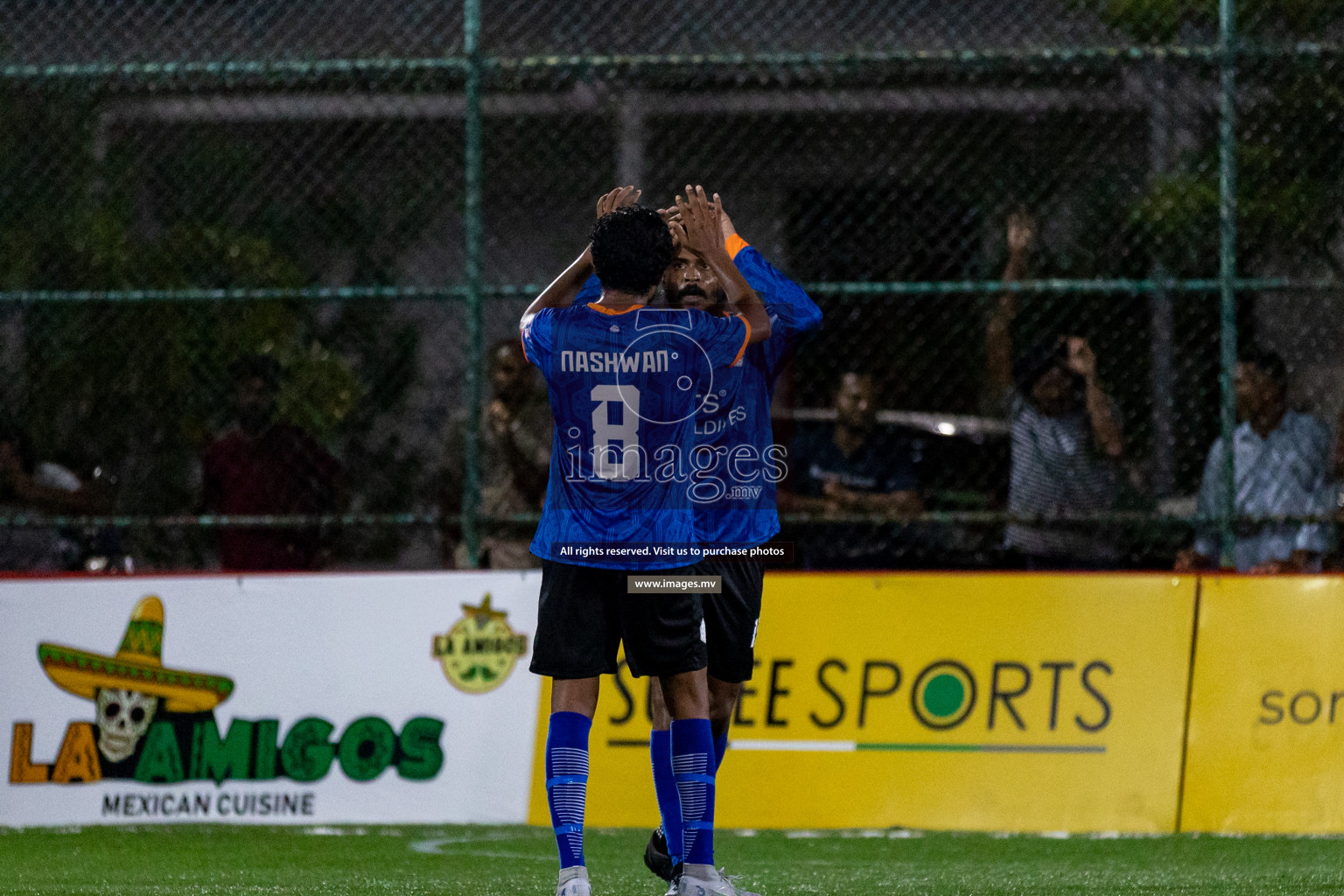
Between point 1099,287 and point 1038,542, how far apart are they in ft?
3.86

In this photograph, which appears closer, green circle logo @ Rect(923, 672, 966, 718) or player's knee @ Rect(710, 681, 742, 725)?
player's knee @ Rect(710, 681, 742, 725)

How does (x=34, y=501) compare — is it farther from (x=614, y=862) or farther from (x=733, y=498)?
(x=733, y=498)

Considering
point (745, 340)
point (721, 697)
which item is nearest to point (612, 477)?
point (745, 340)

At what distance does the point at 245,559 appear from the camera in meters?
8.02

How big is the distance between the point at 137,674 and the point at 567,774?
326 cm

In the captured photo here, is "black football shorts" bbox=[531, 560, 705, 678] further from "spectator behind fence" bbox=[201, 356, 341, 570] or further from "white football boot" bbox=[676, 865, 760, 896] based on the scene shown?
"spectator behind fence" bbox=[201, 356, 341, 570]

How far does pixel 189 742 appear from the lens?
7.36 m

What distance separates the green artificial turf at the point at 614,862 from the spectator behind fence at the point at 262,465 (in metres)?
1.64

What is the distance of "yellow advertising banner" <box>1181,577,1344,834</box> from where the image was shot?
23.0 ft

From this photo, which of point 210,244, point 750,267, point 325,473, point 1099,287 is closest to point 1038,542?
point 1099,287

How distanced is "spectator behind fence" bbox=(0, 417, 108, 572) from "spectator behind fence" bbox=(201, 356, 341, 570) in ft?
2.08

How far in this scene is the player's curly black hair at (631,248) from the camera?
478 centimetres

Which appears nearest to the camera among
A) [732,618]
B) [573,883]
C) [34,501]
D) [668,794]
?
[573,883]

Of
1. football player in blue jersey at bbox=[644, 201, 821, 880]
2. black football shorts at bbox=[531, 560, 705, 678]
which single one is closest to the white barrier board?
football player in blue jersey at bbox=[644, 201, 821, 880]
